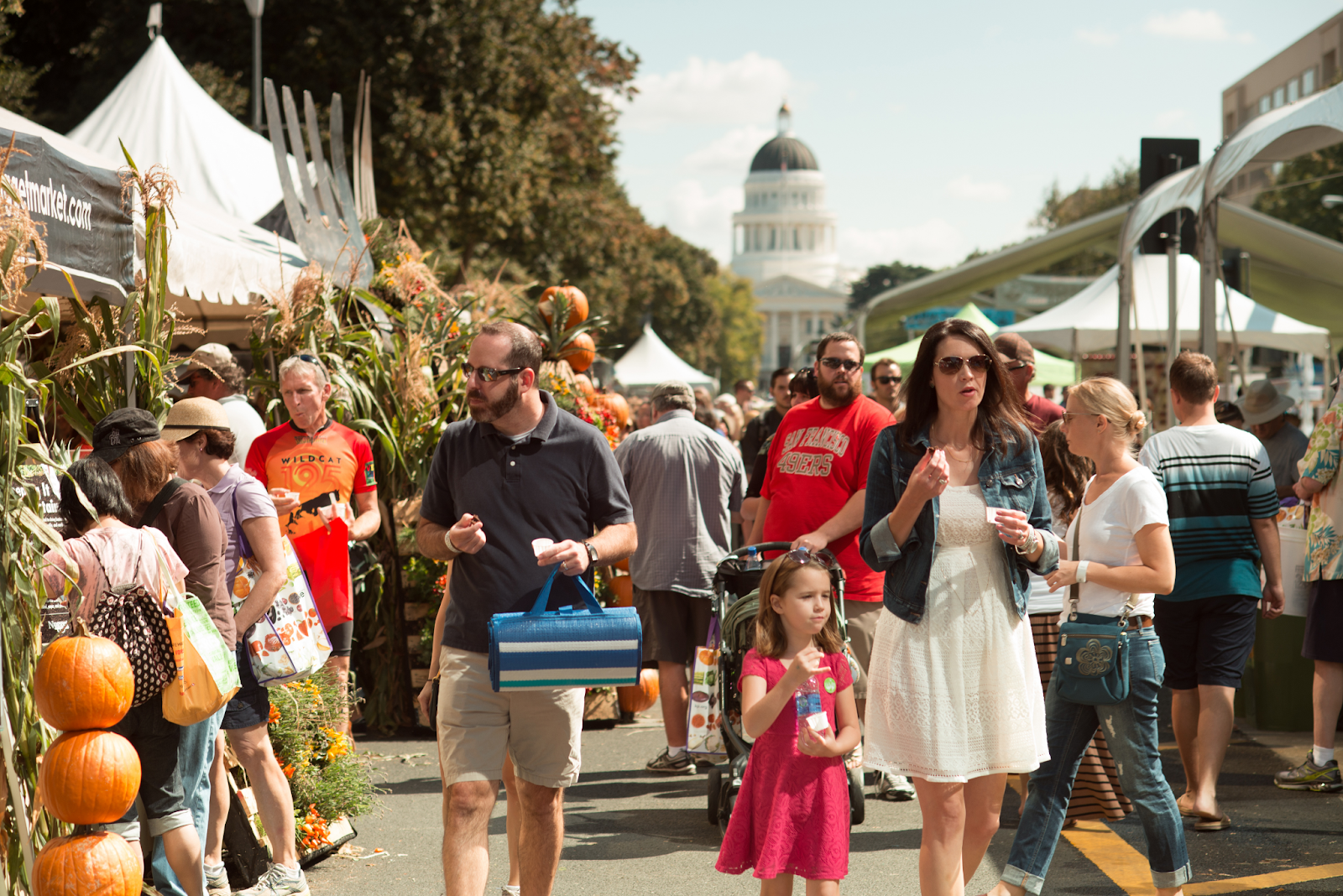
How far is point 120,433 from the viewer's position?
4.03 meters

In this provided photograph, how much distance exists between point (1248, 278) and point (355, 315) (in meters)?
8.06

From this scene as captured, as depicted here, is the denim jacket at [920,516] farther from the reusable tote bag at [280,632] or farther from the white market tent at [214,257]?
the white market tent at [214,257]

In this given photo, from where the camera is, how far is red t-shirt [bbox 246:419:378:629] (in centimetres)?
626

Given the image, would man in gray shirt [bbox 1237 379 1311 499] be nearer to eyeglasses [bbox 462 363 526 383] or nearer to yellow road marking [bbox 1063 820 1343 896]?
yellow road marking [bbox 1063 820 1343 896]

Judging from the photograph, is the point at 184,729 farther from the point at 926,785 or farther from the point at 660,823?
the point at 660,823

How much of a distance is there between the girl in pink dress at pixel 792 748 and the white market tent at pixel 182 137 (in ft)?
35.2

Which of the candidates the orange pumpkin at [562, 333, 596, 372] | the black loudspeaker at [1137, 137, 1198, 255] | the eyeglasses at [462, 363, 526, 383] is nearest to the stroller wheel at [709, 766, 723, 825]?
the eyeglasses at [462, 363, 526, 383]

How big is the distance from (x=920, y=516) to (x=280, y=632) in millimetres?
2370

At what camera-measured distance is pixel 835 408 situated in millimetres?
6059

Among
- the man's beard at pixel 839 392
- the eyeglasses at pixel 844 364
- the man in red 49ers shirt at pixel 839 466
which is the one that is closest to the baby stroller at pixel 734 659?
the man in red 49ers shirt at pixel 839 466

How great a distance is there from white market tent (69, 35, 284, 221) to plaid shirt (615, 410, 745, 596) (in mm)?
7492

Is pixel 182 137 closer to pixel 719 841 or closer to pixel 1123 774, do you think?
pixel 719 841

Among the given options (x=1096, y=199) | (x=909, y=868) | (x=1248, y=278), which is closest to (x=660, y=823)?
(x=909, y=868)

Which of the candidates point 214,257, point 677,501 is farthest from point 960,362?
point 214,257
